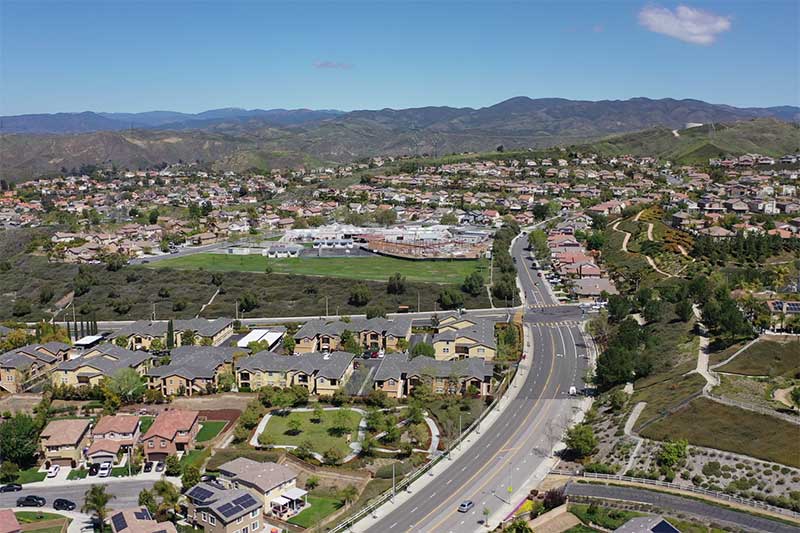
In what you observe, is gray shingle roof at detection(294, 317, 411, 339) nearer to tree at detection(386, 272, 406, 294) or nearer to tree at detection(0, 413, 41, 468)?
tree at detection(386, 272, 406, 294)

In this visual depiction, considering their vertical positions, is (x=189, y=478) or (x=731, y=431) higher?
(x=731, y=431)

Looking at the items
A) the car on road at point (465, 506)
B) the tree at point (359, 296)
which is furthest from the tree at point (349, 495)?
the tree at point (359, 296)

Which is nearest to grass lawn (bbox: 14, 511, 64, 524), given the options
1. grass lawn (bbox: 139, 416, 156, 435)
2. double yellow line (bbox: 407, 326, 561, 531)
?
grass lawn (bbox: 139, 416, 156, 435)

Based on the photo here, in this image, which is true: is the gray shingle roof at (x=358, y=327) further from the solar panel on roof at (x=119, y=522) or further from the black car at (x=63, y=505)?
the solar panel on roof at (x=119, y=522)

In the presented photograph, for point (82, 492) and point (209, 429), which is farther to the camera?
point (209, 429)

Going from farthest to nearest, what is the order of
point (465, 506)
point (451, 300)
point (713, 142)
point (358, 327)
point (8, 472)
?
point (713, 142) < point (451, 300) < point (358, 327) < point (8, 472) < point (465, 506)

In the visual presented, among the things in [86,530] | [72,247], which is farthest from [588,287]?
[72,247]

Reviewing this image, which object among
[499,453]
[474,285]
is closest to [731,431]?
[499,453]

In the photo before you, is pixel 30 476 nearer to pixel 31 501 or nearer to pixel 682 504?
pixel 31 501
